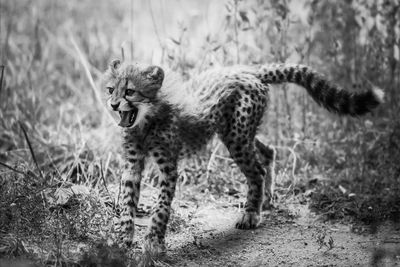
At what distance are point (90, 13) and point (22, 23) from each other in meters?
1.19

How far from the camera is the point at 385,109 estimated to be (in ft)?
21.9

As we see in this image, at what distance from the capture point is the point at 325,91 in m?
4.87

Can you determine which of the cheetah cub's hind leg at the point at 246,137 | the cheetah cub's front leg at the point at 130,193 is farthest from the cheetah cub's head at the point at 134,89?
the cheetah cub's hind leg at the point at 246,137

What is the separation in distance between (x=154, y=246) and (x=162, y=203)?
1.08ft

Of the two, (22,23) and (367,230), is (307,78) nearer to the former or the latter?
(367,230)

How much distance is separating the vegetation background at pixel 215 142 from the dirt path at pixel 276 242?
8.7 inches

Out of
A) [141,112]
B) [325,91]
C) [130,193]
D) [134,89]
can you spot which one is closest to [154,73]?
[134,89]

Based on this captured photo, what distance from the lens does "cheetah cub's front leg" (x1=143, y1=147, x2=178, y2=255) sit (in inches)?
169

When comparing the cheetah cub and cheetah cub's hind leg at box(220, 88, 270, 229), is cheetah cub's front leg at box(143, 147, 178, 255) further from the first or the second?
cheetah cub's hind leg at box(220, 88, 270, 229)

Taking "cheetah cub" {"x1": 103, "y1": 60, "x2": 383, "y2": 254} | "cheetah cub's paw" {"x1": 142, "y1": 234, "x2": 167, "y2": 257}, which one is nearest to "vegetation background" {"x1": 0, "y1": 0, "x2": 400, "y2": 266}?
"cheetah cub's paw" {"x1": 142, "y1": 234, "x2": 167, "y2": 257}

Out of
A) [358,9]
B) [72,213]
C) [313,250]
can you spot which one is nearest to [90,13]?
[358,9]

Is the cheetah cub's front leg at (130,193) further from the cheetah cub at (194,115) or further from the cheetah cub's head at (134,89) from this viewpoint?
the cheetah cub's head at (134,89)

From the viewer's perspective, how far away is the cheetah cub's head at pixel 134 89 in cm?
436

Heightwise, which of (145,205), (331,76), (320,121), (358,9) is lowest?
(145,205)
